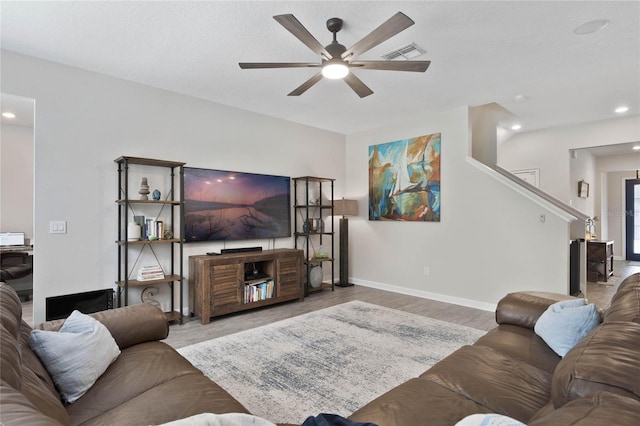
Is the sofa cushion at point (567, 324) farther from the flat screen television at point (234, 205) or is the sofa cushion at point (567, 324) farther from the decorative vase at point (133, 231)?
the decorative vase at point (133, 231)

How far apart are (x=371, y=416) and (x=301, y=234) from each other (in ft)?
13.2

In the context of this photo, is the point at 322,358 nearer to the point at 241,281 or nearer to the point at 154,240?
the point at 241,281

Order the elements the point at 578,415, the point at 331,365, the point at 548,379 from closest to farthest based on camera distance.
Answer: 1. the point at 578,415
2. the point at 548,379
3. the point at 331,365

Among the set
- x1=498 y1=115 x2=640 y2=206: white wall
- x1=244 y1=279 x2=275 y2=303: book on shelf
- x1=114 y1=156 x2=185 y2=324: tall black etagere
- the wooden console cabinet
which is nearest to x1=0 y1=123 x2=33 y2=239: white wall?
x1=114 y1=156 x2=185 y2=324: tall black etagere

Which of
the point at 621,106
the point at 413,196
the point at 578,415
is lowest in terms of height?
the point at 578,415

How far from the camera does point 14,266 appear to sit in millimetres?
4527

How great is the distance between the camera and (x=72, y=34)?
2723mm

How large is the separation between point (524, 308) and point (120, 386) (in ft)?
8.48

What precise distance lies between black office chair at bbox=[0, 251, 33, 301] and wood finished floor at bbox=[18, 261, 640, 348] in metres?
0.43

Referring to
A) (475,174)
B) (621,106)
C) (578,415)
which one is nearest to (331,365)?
(578,415)

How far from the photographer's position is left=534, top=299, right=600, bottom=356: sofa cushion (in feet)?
5.84

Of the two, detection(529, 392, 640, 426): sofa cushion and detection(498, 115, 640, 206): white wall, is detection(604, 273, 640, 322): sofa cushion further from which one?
detection(498, 115, 640, 206): white wall

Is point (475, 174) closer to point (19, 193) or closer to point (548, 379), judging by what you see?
point (548, 379)

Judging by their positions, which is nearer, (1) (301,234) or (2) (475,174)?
(2) (475,174)
